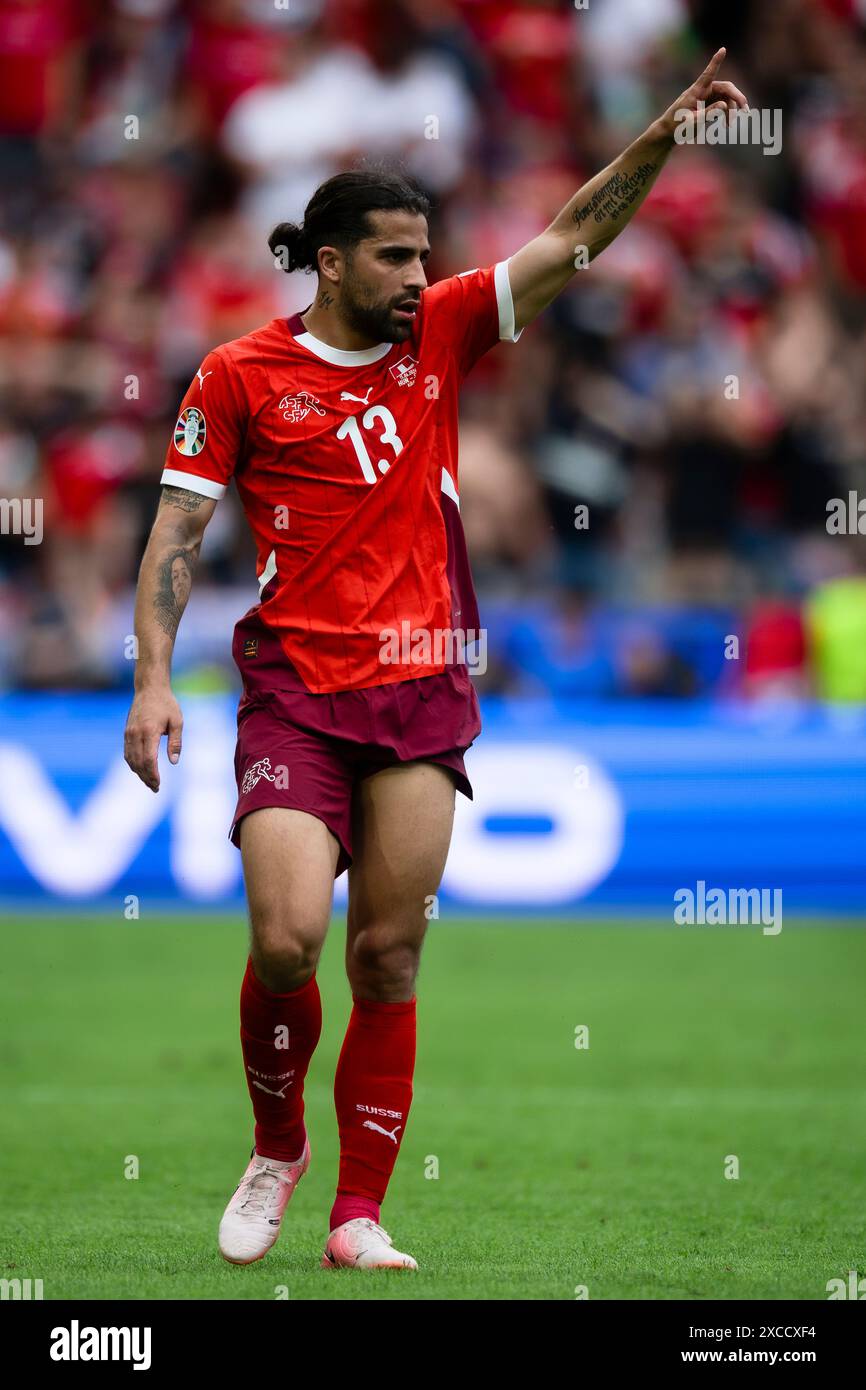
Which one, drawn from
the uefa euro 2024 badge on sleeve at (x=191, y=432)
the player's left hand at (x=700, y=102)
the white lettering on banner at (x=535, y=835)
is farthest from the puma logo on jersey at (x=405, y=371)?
the white lettering on banner at (x=535, y=835)

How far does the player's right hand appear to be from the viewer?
4.87m

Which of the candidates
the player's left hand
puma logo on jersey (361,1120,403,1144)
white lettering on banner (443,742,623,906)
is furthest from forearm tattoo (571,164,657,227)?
white lettering on banner (443,742,623,906)

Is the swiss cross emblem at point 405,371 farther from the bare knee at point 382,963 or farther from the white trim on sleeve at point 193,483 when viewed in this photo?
the bare knee at point 382,963

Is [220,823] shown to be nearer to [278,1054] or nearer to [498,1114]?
[498,1114]

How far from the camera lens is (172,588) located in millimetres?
5066

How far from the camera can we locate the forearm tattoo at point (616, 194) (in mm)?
5191

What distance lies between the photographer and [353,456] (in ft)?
16.7

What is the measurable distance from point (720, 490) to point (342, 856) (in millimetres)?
8114

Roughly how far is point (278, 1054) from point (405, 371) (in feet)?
5.40

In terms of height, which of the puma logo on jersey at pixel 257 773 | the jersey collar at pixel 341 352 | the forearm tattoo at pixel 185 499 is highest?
the jersey collar at pixel 341 352

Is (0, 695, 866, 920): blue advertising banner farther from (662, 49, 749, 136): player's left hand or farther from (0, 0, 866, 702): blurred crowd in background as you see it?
(662, 49, 749, 136): player's left hand

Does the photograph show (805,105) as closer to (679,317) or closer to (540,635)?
(679,317)

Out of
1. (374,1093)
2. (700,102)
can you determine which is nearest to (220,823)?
(374,1093)
